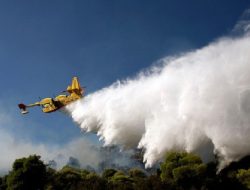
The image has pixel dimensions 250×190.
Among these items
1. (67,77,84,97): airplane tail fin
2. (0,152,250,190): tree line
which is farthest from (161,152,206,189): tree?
(67,77,84,97): airplane tail fin

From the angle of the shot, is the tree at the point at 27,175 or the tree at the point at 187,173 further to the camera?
the tree at the point at 27,175

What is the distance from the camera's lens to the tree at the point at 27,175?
81.6 metres

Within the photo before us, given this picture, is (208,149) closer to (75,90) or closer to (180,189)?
(180,189)

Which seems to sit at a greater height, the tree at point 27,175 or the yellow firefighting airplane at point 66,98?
the yellow firefighting airplane at point 66,98

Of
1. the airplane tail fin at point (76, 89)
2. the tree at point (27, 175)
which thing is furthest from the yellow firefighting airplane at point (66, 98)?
the tree at point (27, 175)

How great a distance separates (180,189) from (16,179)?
34150mm

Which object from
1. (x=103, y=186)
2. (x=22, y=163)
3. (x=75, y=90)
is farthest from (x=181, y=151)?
(x=22, y=163)

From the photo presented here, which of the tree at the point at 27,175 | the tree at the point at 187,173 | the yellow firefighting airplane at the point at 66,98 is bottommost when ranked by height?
the tree at the point at 187,173

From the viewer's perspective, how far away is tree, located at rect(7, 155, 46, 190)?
8162 centimetres

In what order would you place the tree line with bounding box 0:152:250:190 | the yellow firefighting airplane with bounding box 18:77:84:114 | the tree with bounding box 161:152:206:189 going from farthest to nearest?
the yellow firefighting airplane with bounding box 18:77:84:114, the tree with bounding box 161:152:206:189, the tree line with bounding box 0:152:250:190

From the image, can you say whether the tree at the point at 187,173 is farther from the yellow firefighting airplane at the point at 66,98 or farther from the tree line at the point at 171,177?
the yellow firefighting airplane at the point at 66,98

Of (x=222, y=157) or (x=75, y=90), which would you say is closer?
(x=222, y=157)

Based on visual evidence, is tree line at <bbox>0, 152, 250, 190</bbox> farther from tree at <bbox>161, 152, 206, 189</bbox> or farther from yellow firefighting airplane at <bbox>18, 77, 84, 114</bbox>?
yellow firefighting airplane at <bbox>18, 77, 84, 114</bbox>

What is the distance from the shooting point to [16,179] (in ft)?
268
